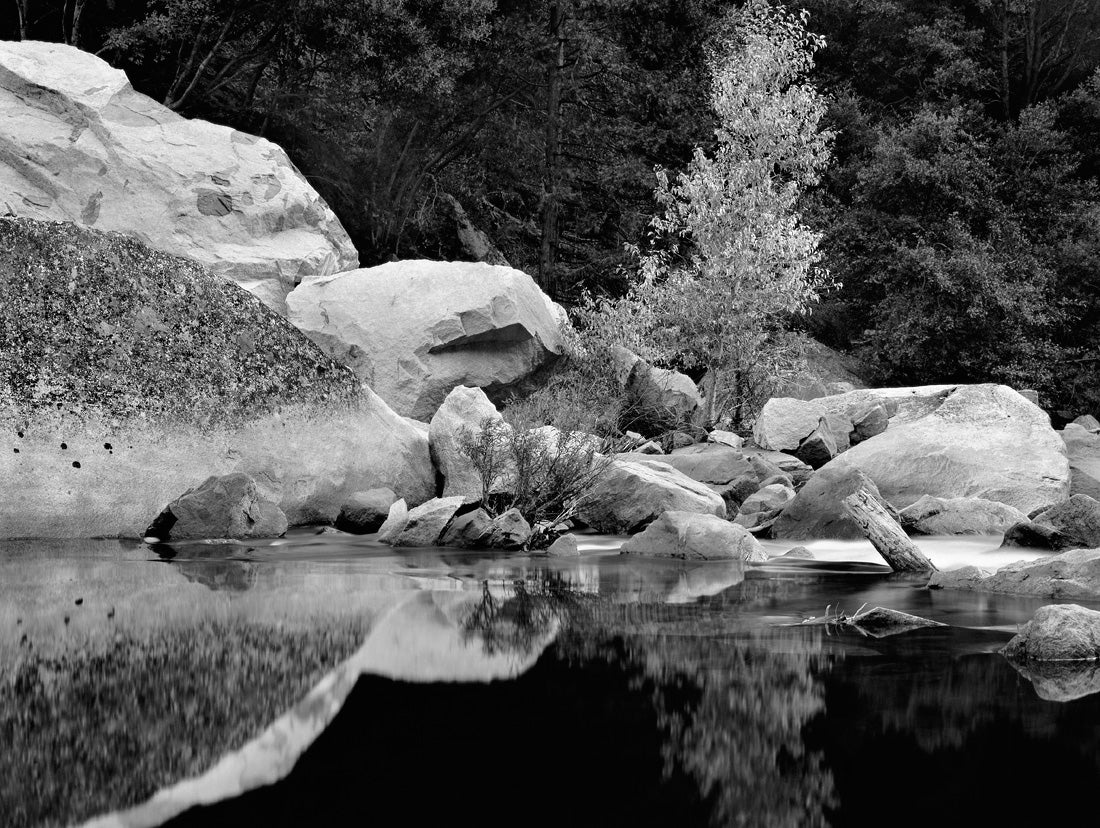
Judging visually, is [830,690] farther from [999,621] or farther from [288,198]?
[288,198]

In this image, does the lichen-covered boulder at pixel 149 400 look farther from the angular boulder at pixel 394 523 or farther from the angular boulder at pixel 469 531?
the angular boulder at pixel 469 531

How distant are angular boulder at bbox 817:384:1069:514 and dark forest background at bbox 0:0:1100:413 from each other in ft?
39.9

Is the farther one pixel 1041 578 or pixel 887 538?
pixel 887 538

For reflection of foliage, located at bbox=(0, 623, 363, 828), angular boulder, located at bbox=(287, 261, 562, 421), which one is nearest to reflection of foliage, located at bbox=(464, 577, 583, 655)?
reflection of foliage, located at bbox=(0, 623, 363, 828)

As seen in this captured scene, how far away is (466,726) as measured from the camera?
3643 mm

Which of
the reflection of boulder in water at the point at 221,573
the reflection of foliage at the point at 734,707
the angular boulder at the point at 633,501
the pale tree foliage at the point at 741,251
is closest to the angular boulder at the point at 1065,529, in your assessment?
the angular boulder at the point at 633,501

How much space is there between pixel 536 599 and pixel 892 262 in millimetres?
21487

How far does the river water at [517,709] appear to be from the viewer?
2910mm

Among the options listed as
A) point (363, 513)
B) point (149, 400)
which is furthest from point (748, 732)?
point (149, 400)

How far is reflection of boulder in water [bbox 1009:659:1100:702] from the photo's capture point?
13.6 feet

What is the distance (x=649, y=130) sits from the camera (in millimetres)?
28078

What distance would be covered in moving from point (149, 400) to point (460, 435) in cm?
274

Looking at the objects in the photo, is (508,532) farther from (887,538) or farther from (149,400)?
(149,400)

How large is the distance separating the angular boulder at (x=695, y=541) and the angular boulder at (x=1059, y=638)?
385 centimetres
